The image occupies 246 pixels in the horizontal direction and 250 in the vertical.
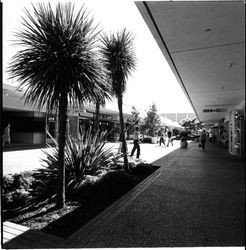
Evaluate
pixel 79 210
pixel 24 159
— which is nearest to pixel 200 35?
pixel 79 210

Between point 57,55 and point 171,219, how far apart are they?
3.22 m

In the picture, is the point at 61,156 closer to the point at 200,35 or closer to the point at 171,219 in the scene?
the point at 171,219

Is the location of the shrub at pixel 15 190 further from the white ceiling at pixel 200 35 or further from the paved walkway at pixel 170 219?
the white ceiling at pixel 200 35

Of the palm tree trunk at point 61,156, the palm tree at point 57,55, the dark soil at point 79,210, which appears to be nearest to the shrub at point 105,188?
the dark soil at point 79,210

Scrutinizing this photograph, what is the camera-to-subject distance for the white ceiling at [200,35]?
11.2 feet

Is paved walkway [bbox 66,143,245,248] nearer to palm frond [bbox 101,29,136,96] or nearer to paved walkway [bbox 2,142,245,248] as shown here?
paved walkway [bbox 2,142,245,248]

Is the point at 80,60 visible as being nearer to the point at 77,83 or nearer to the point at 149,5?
the point at 77,83

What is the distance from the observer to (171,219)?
363 centimetres

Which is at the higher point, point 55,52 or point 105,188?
point 55,52

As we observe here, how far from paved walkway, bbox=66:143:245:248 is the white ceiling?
320 centimetres

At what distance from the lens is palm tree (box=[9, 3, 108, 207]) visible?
12.1ft

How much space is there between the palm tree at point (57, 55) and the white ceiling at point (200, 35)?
1111 mm

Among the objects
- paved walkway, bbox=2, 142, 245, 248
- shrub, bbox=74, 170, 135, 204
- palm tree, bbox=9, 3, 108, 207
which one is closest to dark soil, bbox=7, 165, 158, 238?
shrub, bbox=74, 170, 135, 204

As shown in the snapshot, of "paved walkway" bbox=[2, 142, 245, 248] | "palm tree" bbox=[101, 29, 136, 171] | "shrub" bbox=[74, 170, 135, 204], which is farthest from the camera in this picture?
"palm tree" bbox=[101, 29, 136, 171]
